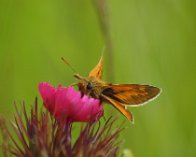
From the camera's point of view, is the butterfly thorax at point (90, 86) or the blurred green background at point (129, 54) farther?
the blurred green background at point (129, 54)

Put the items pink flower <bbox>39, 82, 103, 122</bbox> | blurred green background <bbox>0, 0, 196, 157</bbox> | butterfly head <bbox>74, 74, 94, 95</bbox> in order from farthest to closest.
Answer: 1. blurred green background <bbox>0, 0, 196, 157</bbox>
2. butterfly head <bbox>74, 74, 94, 95</bbox>
3. pink flower <bbox>39, 82, 103, 122</bbox>

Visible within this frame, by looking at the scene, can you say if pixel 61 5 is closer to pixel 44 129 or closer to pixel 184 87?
pixel 184 87

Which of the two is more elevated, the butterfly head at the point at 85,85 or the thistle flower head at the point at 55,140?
the butterfly head at the point at 85,85

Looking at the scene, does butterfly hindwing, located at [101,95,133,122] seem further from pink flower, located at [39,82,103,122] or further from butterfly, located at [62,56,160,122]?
pink flower, located at [39,82,103,122]

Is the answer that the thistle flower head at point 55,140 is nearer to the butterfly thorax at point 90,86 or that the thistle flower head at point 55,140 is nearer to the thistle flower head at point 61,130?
the thistle flower head at point 61,130

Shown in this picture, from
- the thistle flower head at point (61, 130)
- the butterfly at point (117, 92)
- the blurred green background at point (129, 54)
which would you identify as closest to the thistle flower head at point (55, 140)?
the thistle flower head at point (61, 130)

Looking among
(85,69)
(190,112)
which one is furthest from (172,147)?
(85,69)

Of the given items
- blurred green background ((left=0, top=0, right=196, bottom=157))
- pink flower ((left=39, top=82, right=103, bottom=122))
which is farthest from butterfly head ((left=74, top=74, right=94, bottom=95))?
blurred green background ((left=0, top=0, right=196, bottom=157))

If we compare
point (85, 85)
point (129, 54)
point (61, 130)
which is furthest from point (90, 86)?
point (129, 54)
